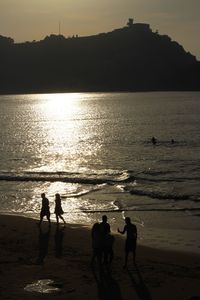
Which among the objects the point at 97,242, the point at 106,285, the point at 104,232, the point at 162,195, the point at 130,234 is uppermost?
the point at 104,232

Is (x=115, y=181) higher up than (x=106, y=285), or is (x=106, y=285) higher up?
(x=106, y=285)

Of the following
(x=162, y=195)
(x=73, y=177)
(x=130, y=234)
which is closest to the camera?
(x=130, y=234)

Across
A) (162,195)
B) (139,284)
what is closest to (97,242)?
(139,284)

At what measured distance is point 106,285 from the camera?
14.8 metres

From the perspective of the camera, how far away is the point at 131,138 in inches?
2904

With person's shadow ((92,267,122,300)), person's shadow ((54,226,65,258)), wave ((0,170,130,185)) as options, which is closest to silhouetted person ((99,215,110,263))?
person's shadow ((92,267,122,300))

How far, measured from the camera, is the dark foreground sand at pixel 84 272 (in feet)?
46.6

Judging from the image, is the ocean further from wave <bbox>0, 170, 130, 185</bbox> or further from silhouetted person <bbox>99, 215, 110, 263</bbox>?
silhouetted person <bbox>99, 215, 110, 263</bbox>

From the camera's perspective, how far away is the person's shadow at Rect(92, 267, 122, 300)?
46.0 ft

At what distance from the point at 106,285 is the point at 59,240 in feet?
19.8

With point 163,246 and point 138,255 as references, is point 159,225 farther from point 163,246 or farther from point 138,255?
point 138,255

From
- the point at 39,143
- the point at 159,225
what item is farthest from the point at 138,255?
the point at 39,143

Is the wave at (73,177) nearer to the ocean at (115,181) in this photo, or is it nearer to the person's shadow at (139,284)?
the ocean at (115,181)

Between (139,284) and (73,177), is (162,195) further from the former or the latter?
(139,284)
